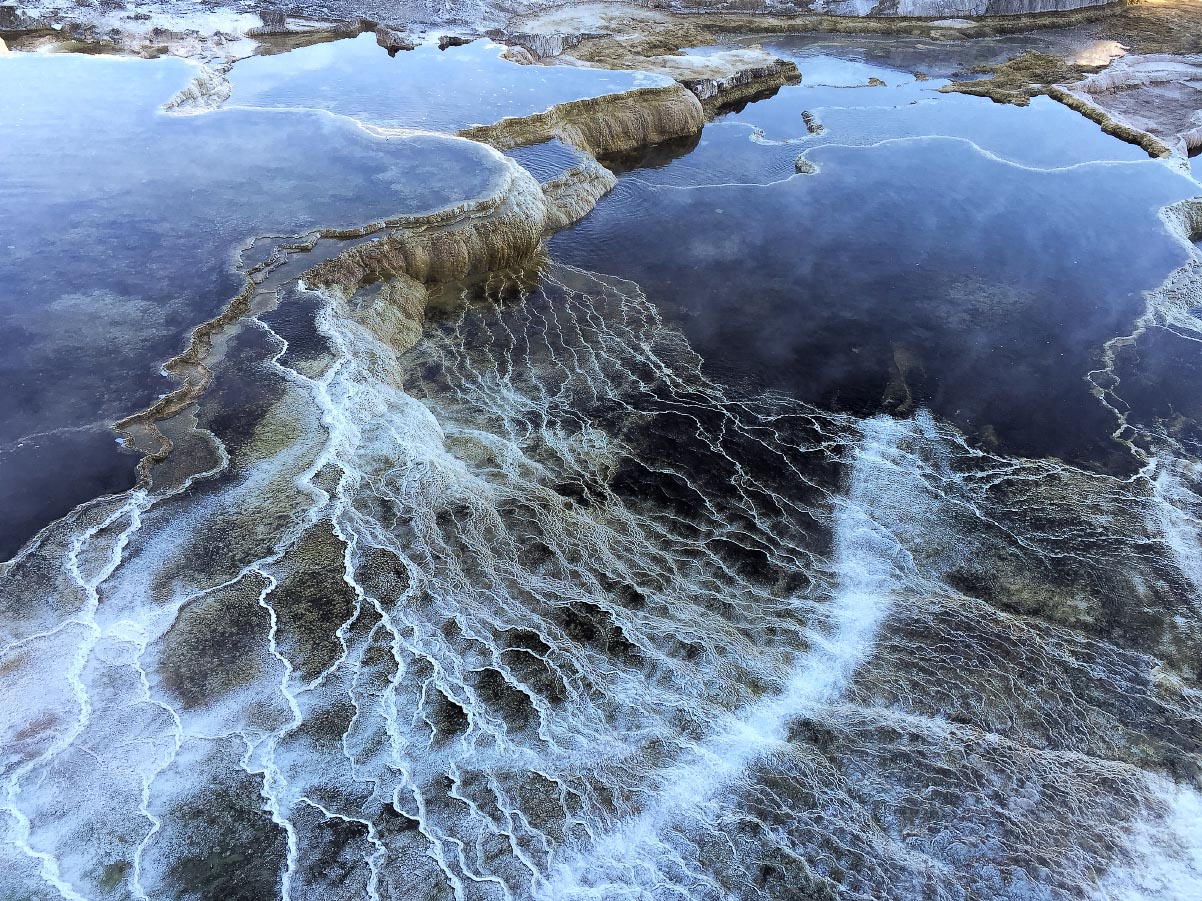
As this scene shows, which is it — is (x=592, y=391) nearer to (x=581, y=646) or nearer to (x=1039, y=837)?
(x=581, y=646)

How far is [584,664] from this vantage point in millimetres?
7082

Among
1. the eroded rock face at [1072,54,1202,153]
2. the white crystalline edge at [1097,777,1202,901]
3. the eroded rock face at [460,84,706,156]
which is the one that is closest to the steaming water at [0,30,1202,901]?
the white crystalline edge at [1097,777,1202,901]

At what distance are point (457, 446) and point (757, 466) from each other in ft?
12.2

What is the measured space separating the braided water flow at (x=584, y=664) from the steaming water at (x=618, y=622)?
33 millimetres

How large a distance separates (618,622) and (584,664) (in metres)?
0.61

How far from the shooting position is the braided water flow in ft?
19.1

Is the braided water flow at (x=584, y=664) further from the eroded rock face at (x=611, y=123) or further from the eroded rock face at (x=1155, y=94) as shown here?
the eroded rock face at (x=1155, y=94)

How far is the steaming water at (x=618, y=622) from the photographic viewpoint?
588cm

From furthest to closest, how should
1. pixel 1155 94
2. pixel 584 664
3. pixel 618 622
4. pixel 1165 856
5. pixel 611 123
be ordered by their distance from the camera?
1. pixel 1155 94
2. pixel 611 123
3. pixel 618 622
4. pixel 584 664
5. pixel 1165 856

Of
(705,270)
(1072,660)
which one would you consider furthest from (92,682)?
(705,270)

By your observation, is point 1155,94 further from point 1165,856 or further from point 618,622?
point 618,622

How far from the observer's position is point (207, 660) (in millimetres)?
6598

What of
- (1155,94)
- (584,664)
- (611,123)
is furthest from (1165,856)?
(1155,94)

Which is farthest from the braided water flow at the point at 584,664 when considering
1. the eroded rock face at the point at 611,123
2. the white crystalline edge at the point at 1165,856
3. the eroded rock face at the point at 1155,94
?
the eroded rock face at the point at 1155,94
